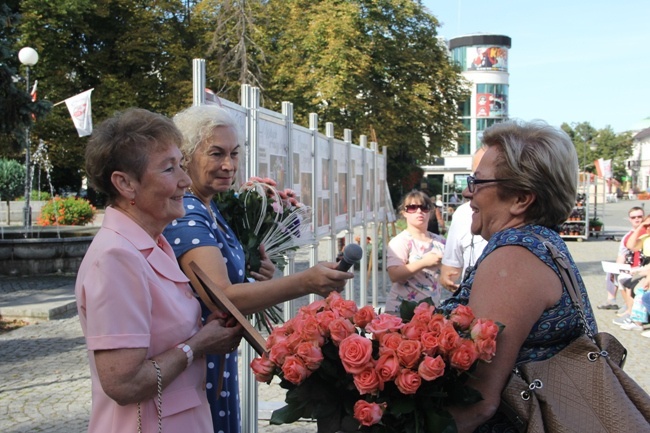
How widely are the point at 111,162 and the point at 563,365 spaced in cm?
139

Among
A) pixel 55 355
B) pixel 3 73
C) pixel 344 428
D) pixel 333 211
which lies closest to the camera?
pixel 344 428

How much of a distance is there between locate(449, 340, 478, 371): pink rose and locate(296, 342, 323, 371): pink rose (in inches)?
12.8

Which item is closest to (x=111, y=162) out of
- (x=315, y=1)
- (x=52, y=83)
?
(x=52, y=83)

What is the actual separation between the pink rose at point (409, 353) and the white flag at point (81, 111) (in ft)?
58.0

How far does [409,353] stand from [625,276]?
10169 millimetres

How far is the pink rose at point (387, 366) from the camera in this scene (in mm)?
1666

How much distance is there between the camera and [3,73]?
11680 millimetres

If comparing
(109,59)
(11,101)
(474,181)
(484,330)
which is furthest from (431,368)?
(109,59)

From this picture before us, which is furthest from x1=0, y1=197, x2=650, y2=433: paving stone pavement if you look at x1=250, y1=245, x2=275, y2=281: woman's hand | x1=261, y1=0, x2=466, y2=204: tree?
x1=261, y1=0, x2=466, y2=204: tree

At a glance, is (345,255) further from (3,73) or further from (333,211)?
(3,73)

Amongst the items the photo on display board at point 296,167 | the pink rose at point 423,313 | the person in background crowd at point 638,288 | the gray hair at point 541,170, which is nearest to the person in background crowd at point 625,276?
the person in background crowd at point 638,288

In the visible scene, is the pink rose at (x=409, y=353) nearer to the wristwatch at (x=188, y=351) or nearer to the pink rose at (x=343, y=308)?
the pink rose at (x=343, y=308)

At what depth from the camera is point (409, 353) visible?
1.67m

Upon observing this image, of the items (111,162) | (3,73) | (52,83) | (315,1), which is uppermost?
(315,1)
